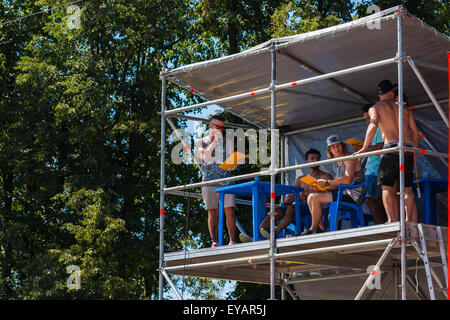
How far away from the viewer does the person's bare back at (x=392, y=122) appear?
35.1ft

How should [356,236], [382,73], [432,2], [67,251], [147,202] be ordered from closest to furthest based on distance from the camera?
[356,236] → [382,73] → [67,251] → [432,2] → [147,202]

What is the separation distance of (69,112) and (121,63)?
3.48 metres

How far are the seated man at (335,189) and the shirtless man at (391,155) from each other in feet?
3.33

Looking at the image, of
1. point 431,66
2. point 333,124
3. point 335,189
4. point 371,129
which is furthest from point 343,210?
point 333,124

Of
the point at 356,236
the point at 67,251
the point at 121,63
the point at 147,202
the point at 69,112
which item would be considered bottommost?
the point at 356,236

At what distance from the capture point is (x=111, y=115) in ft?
79.5

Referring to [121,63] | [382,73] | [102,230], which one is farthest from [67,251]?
[382,73]

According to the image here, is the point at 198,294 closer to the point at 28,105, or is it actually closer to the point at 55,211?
the point at 55,211

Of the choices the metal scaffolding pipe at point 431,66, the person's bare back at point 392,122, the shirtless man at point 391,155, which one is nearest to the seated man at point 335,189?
the shirtless man at point 391,155

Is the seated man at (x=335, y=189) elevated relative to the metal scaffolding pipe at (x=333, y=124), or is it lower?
lower

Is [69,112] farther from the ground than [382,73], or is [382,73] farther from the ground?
[69,112]

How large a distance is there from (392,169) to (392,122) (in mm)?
570

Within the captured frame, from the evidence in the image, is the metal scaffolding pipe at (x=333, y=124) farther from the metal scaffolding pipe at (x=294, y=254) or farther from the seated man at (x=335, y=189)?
the metal scaffolding pipe at (x=294, y=254)

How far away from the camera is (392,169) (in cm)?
1059
